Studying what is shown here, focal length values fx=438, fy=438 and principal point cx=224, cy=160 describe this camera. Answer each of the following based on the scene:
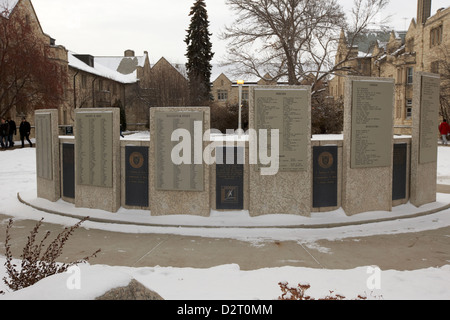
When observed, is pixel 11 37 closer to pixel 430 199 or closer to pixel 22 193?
pixel 22 193

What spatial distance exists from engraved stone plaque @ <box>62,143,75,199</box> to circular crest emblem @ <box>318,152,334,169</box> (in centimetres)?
519

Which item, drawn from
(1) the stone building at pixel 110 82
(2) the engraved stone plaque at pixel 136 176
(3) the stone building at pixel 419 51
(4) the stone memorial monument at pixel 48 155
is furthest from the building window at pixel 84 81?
(2) the engraved stone plaque at pixel 136 176

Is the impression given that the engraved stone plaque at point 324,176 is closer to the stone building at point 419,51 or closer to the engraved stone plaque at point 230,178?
the engraved stone plaque at point 230,178

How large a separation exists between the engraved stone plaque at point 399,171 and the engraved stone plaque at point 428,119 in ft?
1.15

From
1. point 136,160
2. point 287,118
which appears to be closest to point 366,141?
point 287,118

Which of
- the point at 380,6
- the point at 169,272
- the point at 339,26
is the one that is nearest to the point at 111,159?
the point at 169,272

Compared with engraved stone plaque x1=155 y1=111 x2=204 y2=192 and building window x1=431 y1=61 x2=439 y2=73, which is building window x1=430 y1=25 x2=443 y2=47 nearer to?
building window x1=431 y1=61 x2=439 y2=73

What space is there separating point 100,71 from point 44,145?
4781 centimetres

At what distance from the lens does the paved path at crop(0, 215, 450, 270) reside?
19.6 ft

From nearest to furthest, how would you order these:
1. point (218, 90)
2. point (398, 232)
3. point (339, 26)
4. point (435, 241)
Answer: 1. point (435, 241)
2. point (398, 232)
3. point (339, 26)
4. point (218, 90)

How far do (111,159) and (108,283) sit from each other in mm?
5863

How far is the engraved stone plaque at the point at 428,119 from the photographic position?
9.20m

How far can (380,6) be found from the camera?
2241 centimetres

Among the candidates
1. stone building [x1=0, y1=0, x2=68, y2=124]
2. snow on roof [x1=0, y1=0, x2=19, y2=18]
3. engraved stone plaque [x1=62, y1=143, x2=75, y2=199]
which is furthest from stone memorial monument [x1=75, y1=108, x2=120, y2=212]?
snow on roof [x1=0, y1=0, x2=19, y2=18]
